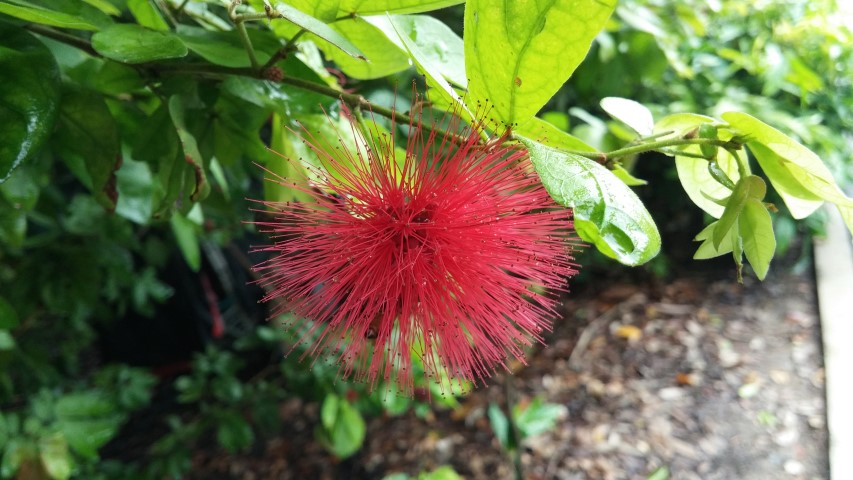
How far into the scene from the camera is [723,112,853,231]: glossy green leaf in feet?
1.28

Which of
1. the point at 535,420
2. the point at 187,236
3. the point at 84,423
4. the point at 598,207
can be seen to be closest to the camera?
the point at 598,207

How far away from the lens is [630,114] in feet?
1.51

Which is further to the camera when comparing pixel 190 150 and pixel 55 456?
pixel 55 456

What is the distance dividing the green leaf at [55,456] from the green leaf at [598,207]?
43.9 inches

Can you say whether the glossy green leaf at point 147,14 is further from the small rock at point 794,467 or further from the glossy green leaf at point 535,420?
the small rock at point 794,467

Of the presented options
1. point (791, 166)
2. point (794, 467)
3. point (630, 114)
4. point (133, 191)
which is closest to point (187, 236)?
point (133, 191)

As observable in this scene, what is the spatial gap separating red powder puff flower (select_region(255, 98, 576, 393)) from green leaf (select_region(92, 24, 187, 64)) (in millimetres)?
129

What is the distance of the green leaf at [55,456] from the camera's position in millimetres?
1029

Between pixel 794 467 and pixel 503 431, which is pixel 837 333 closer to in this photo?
Answer: pixel 794 467

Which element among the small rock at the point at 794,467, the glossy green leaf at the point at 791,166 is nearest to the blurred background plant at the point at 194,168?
the glossy green leaf at the point at 791,166

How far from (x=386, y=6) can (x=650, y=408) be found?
1641mm

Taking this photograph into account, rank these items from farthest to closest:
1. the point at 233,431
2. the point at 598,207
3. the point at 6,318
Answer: the point at 233,431
the point at 6,318
the point at 598,207

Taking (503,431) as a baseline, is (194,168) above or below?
above

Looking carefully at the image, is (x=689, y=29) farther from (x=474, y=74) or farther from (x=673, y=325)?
(x=474, y=74)
